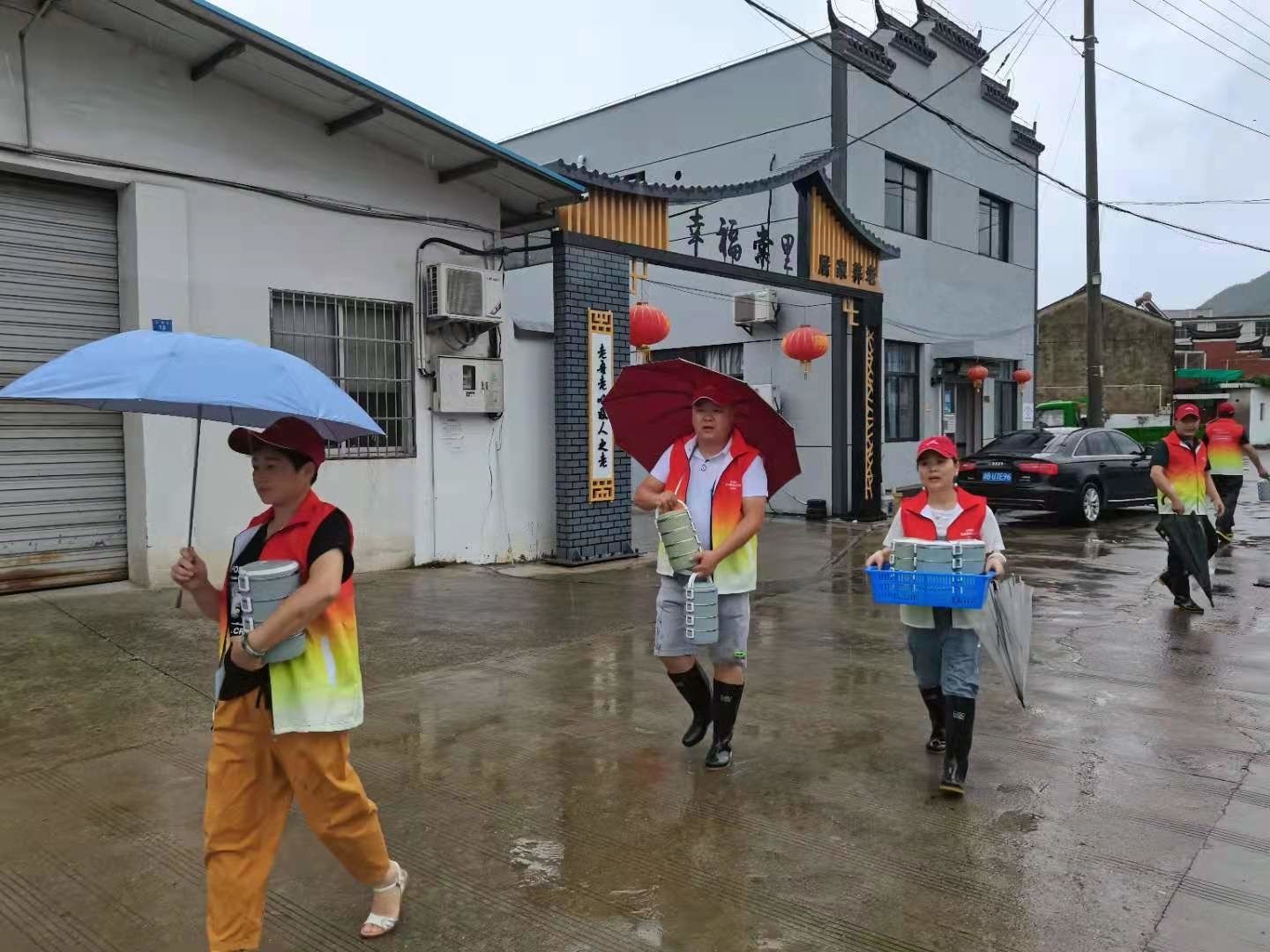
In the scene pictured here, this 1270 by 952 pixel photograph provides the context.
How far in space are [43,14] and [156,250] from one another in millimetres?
1695

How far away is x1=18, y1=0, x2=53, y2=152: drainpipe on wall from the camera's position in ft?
22.0

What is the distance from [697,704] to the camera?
4.54 metres

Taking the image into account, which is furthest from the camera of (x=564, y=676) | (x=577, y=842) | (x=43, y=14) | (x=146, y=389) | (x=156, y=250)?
(x=156, y=250)

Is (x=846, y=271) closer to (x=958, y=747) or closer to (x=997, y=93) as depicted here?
(x=997, y=93)

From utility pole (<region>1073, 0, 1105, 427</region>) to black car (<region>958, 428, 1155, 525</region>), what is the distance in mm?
2344

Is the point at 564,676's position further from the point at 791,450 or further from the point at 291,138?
the point at 291,138

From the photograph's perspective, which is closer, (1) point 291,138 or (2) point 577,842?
(2) point 577,842

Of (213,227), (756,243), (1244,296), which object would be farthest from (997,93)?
(1244,296)

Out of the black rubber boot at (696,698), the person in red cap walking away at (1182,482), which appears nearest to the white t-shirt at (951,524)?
the black rubber boot at (696,698)

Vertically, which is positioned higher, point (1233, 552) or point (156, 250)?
point (156, 250)

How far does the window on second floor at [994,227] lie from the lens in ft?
65.0

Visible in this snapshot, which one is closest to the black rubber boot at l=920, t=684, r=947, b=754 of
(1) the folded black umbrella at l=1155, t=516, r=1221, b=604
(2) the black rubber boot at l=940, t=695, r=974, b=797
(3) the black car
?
(2) the black rubber boot at l=940, t=695, r=974, b=797

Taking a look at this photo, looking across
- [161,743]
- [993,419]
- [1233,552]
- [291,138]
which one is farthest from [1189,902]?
[993,419]

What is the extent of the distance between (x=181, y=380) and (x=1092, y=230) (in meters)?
18.2
